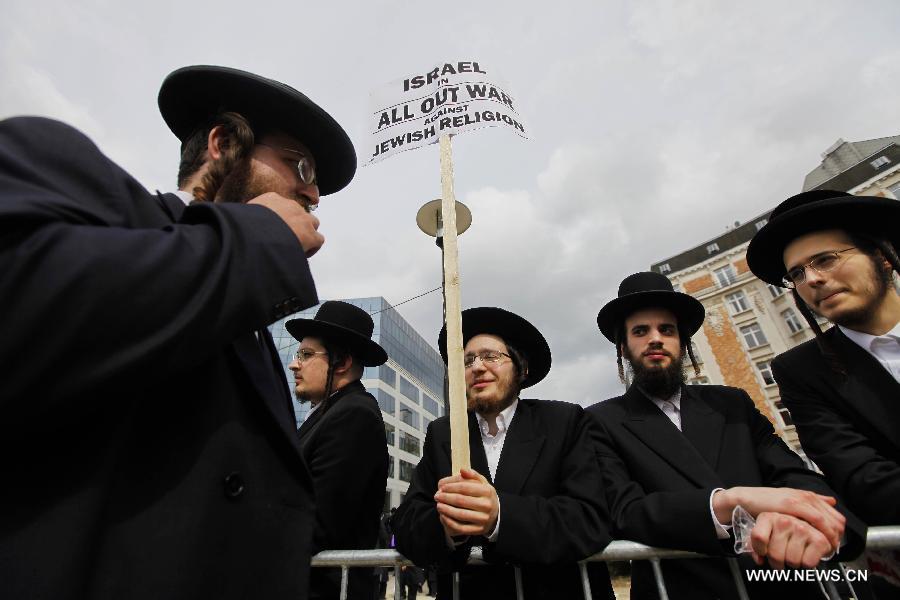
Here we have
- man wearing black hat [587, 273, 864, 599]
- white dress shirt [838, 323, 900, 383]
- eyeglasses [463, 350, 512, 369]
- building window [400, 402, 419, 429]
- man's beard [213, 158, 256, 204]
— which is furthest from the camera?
building window [400, 402, 419, 429]

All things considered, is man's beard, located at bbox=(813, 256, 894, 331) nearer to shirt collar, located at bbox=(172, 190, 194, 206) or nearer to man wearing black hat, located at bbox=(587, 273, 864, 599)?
man wearing black hat, located at bbox=(587, 273, 864, 599)

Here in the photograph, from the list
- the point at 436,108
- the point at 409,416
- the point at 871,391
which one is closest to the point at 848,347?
the point at 871,391

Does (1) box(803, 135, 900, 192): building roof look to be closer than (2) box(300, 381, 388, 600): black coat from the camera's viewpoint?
No

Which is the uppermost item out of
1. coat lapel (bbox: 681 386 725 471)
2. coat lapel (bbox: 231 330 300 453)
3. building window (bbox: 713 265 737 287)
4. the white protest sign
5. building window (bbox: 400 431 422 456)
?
building window (bbox: 713 265 737 287)

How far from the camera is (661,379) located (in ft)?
9.37

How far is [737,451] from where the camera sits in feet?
7.93

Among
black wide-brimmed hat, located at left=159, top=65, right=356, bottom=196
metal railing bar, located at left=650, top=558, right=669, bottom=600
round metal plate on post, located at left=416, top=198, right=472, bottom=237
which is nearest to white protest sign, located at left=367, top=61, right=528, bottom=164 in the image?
black wide-brimmed hat, located at left=159, top=65, right=356, bottom=196

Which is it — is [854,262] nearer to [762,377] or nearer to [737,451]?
[737,451]

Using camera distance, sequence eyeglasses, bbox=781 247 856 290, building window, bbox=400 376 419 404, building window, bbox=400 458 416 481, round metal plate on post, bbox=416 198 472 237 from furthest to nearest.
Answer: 1. building window, bbox=400 376 419 404
2. building window, bbox=400 458 416 481
3. round metal plate on post, bbox=416 198 472 237
4. eyeglasses, bbox=781 247 856 290

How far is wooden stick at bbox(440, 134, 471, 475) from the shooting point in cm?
164

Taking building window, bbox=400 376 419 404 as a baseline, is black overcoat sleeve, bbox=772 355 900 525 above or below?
below

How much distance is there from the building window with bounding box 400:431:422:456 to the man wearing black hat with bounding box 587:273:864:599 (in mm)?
44731

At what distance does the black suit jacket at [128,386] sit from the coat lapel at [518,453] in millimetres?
1435

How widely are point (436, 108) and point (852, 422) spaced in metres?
2.85
